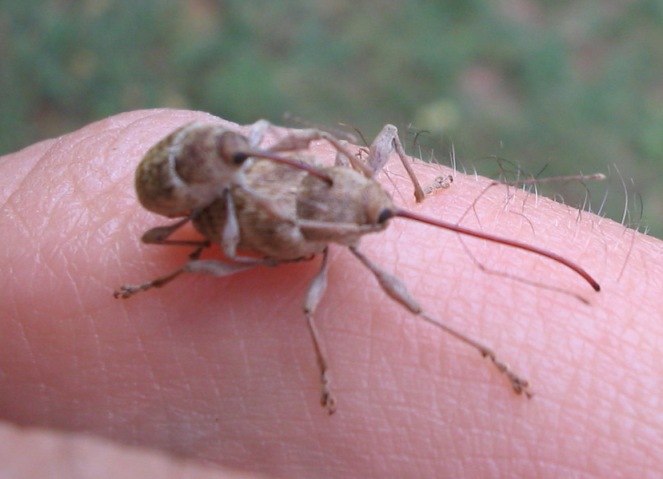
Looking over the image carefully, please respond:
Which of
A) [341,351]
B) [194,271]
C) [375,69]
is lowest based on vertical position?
[341,351]

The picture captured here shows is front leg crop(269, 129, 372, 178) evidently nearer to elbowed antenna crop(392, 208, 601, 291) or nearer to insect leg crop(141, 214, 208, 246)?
elbowed antenna crop(392, 208, 601, 291)

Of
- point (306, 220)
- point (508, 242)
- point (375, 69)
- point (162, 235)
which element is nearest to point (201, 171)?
point (162, 235)

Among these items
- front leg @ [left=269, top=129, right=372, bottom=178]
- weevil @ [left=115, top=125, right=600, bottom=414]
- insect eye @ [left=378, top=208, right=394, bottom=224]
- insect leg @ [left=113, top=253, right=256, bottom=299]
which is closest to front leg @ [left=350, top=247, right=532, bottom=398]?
weevil @ [left=115, top=125, right=600, bottom=414]

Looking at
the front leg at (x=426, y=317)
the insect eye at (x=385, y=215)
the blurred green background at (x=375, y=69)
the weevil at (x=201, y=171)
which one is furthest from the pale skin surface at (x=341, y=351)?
the blurred green background at (x=375, y=69)

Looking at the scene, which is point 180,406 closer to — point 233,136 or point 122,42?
point 233,136

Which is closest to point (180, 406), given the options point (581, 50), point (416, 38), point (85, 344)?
point (85, 344)

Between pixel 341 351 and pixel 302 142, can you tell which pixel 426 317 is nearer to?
pixel 341 351
